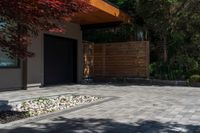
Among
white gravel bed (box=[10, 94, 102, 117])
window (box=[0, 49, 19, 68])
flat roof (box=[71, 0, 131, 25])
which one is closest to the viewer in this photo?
white gravel bed (box=[10, 94, 102, 117])

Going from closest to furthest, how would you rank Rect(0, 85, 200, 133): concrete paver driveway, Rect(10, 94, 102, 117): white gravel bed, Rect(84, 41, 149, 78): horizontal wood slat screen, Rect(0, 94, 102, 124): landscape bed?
Rect(0, 85, 200, 133): concrete paver driveway
Rect(0, 94, 102, 124): landscape bed
Rect(10, 94, 102, 117): white gravel bed
Rect(84, 41, 149, 78): horizontal wood slat screen

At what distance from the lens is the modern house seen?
51.9 ft

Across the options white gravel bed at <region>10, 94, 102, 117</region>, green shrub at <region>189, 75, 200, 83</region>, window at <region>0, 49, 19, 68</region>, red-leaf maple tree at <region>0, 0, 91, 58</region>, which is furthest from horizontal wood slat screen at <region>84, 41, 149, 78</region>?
red-leaf maple tree at <region>0, 0, 91, 58</region>

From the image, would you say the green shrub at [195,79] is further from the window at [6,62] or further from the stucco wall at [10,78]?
the window at [6,62]

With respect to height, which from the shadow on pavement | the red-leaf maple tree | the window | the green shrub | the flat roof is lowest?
the shadow on pavement

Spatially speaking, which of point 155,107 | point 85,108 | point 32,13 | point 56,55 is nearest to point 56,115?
point 85,108

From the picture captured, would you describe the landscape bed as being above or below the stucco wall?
below

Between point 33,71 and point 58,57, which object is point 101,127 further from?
point 58,57

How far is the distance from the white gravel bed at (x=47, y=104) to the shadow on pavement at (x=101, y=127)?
1.14 metres

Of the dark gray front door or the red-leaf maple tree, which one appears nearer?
the red-leaf maple tree

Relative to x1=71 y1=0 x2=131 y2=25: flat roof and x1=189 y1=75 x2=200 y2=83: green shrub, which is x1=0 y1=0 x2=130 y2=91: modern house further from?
x1=189 y1=75 x2=200 y2=83: green shrub

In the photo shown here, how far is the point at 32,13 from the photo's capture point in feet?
21.1

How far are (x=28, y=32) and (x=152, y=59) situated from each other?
700 inches

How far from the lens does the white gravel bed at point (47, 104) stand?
1024 cm
